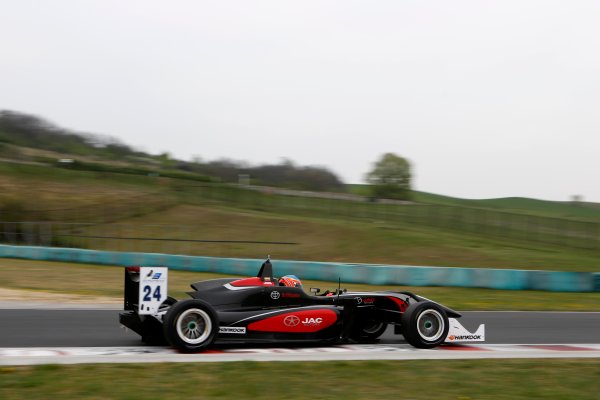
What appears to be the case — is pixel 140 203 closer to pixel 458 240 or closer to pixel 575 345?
pixel 458 240

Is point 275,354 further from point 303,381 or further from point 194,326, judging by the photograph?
point 303,381

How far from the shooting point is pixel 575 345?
10516 millimetres

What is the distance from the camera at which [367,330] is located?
9977 millimetres

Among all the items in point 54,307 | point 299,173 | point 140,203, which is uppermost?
point 299,173

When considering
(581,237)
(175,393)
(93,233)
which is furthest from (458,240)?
(175,393)

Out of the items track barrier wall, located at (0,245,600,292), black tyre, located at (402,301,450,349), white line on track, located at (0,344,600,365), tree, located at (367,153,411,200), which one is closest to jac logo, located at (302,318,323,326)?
white line on track, located at (0,344,600,365)

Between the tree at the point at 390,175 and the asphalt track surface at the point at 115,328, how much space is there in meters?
59.4

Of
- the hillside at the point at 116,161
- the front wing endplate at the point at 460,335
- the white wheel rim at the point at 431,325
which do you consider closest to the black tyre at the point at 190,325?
the white wheel rim at the point at 431,325

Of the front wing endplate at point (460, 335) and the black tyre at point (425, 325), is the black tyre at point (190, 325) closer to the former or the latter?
the black tyre at point (425, 325)

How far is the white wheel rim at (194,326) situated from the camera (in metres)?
8.45

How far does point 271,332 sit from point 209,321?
886 mm

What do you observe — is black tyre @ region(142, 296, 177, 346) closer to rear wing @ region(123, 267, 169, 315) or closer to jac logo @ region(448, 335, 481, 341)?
rear wing @ region(123, 267, 169, 315)

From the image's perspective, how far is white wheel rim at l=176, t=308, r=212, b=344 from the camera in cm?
845

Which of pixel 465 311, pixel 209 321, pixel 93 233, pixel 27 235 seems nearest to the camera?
pixel 209 321
